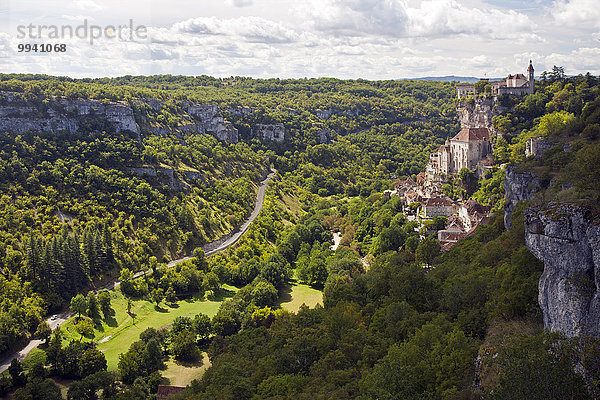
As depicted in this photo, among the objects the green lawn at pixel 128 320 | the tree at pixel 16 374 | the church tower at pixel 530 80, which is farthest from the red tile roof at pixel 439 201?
the tree at pixel 16 374

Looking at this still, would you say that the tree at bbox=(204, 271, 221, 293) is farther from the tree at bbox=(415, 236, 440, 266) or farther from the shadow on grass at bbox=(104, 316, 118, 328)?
the tree at bbox=(415, 236, 440, 266)

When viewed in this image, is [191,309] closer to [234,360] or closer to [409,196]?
[234,360]

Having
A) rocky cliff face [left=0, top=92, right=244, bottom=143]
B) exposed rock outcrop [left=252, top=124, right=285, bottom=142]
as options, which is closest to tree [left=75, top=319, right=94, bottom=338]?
rocky cliff face [left=0, top=92, right=244, bottom=143]

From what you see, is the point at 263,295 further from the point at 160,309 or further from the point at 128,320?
the point at 128,320

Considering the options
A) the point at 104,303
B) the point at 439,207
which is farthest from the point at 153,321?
the point at 439,207

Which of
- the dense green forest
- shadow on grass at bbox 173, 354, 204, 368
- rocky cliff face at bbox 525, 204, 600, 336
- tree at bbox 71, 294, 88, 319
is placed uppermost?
rocky cliff face at bbox 525, 204, 600, 336

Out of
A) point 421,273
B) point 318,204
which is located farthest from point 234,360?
point 318,204
